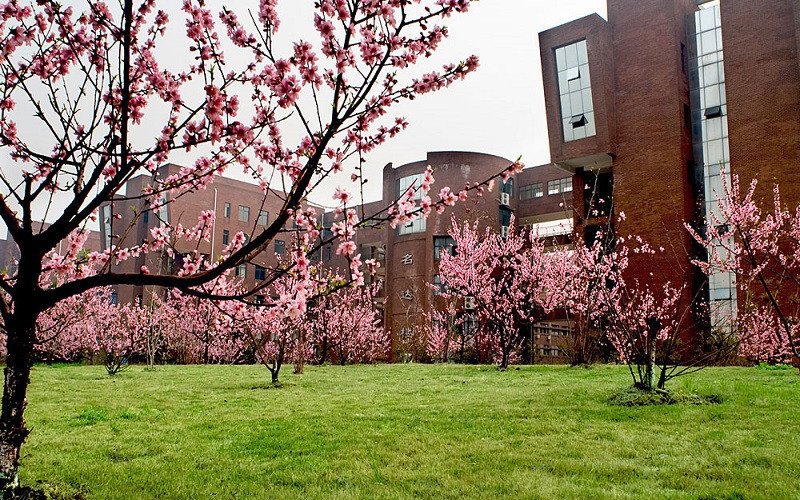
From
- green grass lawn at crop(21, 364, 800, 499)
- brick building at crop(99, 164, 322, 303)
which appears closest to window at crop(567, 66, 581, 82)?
brick building at crop(99, 164, 322, 303)

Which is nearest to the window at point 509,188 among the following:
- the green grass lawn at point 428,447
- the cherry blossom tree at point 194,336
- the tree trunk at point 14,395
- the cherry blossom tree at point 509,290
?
the cherry blossom tree at point 509,290

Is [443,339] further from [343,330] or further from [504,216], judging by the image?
[504,216]

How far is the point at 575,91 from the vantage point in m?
37.8

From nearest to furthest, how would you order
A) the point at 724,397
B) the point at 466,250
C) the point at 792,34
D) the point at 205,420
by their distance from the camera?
the point at 205,420, the point at 724,397, the point at 466,250, the point at 792,34

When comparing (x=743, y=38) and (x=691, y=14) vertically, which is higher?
(x=691, y=14)

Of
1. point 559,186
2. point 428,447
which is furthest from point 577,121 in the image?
point 428,447

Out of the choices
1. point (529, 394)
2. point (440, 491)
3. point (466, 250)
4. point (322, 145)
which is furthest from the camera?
point (466, 250)

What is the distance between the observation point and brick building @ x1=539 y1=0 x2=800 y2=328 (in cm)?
3158

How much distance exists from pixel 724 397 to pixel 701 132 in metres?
29.6

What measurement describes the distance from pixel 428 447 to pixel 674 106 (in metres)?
33.8

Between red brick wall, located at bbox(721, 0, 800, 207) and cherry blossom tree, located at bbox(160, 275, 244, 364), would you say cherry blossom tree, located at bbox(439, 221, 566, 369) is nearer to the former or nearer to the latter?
red brick wall, located at bbox(721, 0, 800, 207)

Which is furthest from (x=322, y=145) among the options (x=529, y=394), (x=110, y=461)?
(x=529, y=394)

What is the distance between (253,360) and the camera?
38.7 meters

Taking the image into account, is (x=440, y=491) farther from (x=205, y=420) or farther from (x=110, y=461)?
(x=205, y=420)
